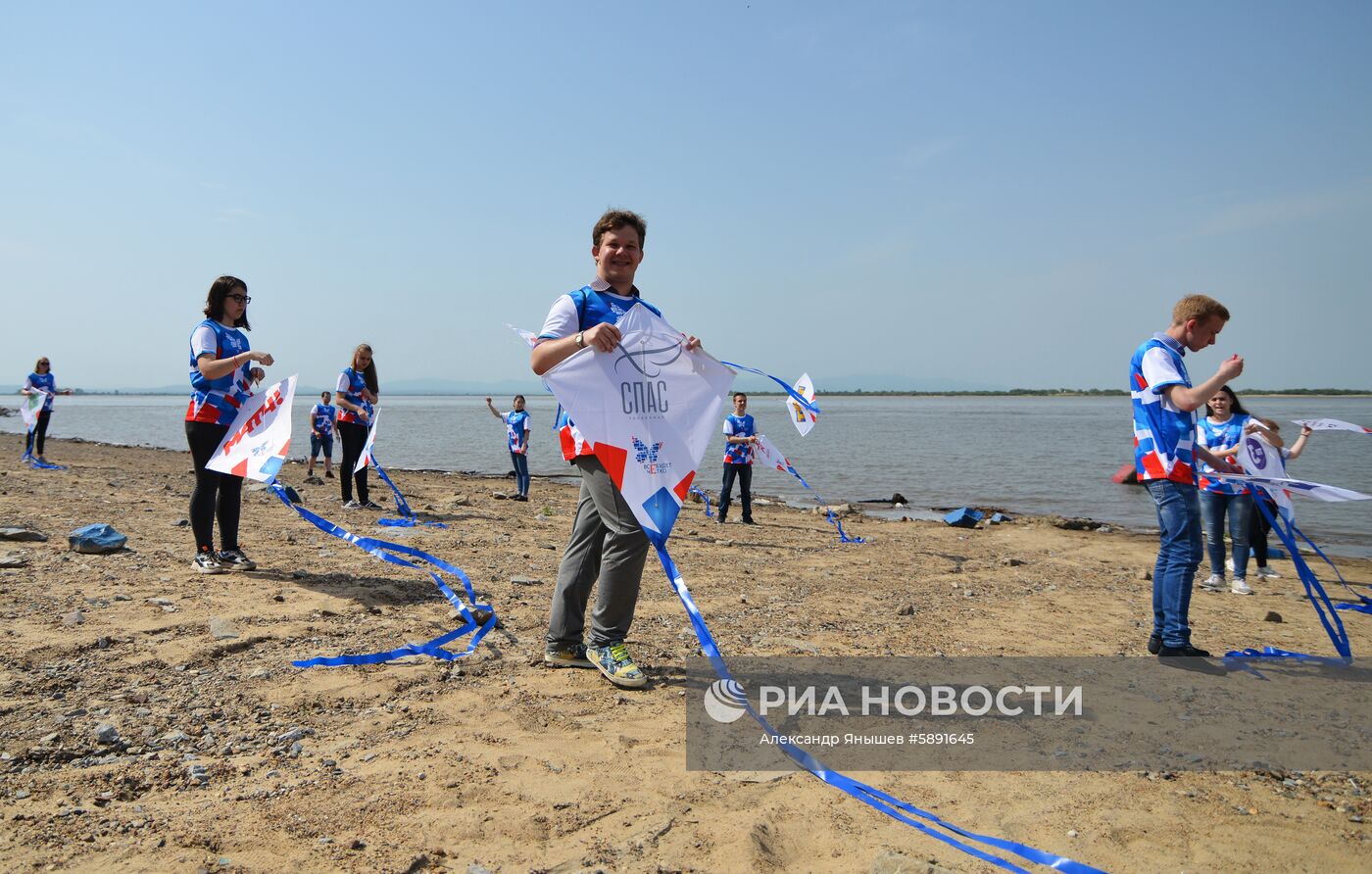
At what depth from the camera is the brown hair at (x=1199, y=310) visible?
4.64 metres

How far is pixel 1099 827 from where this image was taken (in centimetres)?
269

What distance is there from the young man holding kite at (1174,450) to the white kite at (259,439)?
558 centimetres

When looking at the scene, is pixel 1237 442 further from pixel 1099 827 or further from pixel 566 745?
pixel 566 745

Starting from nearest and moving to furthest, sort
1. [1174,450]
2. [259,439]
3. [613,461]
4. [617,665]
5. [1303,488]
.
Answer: [613,461] < [617,665] < [1174,450] < [1303,488] < [259,439]

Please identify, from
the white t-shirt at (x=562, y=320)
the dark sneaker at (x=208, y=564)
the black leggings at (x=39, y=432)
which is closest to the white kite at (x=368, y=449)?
the dark sneaker at (x=208, y=564)

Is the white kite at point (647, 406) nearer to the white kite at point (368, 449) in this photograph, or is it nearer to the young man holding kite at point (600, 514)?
the young man holding kite at point (600, 514)

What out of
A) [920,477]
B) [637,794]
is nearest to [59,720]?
[637,794]

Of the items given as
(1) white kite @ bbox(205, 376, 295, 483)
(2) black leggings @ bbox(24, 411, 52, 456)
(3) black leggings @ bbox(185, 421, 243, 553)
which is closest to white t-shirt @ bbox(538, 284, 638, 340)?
(1) white kite @ bbox(205, 376, 295, 483)

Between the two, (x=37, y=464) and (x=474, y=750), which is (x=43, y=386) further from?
(x=474, y=750)

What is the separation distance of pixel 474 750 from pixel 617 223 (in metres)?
2.53

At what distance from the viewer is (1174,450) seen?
4.52 metres

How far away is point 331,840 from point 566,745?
0.96m

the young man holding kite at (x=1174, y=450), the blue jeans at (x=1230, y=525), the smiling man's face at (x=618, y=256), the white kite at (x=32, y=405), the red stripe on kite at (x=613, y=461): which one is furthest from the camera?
the white kite at (x=32, y=405)

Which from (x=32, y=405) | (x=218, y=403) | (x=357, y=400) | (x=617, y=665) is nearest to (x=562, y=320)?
(x=617, y=665)
